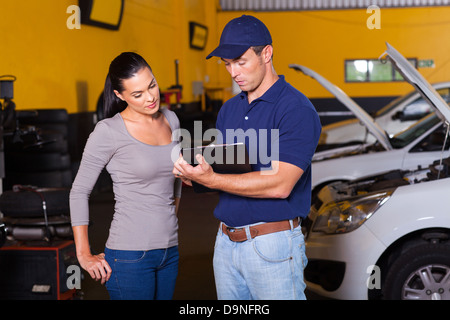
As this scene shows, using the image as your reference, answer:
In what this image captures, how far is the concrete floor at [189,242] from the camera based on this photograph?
4.52 meters

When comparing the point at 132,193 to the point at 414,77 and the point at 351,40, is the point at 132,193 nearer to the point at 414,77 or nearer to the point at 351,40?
the point at 414,77

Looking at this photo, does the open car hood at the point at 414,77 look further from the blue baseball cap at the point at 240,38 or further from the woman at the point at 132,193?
the woman at the point at 132,193

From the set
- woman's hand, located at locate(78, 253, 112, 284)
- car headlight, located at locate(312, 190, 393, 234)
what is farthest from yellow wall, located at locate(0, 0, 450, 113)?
woman's hand, located at locate(78, 253, 112, 284)

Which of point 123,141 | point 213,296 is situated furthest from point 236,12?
point 123,141

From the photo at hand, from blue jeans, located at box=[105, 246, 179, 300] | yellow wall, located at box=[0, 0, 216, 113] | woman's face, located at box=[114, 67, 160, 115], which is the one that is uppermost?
yellow wall, located at box=[0, 0, 216, 113]

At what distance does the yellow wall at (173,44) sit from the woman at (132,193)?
15.8ft

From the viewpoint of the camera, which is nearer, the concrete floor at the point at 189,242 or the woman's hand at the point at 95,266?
the woman's hand at the point at 95,266

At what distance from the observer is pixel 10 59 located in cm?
683

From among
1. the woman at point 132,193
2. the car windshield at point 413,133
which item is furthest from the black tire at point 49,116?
→ the woman at point 132,193

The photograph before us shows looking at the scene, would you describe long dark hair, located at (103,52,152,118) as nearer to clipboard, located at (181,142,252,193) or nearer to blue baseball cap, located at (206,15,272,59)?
blue baseball cap, located at (206,15,272,59)

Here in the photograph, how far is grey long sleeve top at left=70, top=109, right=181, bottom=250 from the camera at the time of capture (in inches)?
91.7

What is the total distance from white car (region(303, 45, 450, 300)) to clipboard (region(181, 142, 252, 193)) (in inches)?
62.0
